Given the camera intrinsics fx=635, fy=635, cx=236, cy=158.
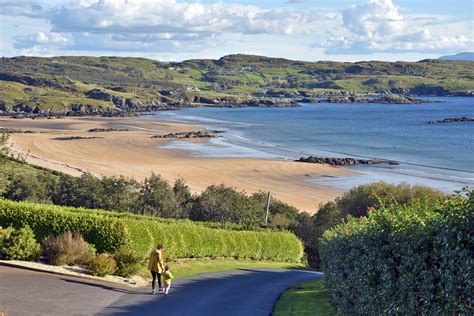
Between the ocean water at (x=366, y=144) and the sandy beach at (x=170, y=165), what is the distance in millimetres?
3615

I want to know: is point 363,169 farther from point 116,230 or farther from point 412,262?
point 412,262

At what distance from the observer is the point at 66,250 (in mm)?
19938

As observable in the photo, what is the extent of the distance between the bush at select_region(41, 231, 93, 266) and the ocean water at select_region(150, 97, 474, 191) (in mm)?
42355

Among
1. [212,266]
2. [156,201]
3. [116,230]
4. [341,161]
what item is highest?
[116,230]

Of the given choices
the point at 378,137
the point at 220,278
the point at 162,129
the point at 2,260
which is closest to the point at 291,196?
the point at 220,278

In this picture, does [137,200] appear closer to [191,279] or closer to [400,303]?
[191,279]

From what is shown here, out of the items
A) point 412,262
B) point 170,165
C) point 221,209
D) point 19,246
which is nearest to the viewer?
point 412,262

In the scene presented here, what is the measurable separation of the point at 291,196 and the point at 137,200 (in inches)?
835

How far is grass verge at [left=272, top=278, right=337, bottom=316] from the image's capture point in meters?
17.3

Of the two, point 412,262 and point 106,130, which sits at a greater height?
point 412,262

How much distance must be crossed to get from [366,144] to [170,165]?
3841cm

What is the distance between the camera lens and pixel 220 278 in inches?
953

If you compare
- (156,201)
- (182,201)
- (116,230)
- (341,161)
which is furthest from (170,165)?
(116,230)

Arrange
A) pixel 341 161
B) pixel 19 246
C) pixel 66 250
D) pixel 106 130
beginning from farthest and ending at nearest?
1. pixel 106 130
2. pixel 341 161
3. pixel 66 250
4. pixel 19 246
